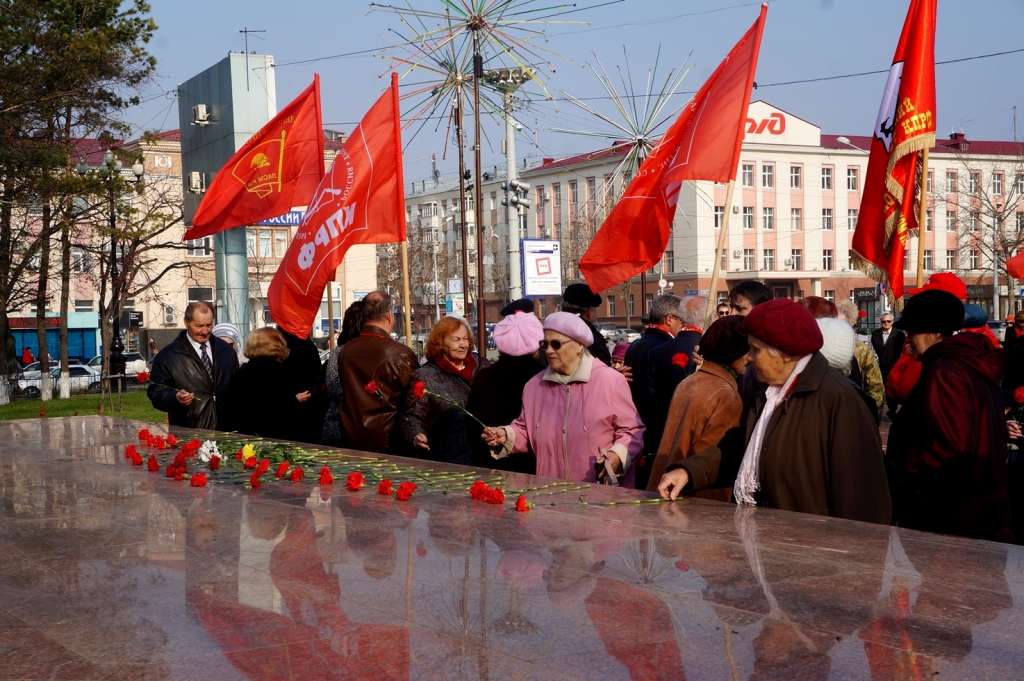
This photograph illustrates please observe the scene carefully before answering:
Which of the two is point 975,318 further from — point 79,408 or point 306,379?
point 79,408

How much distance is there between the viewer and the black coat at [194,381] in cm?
902

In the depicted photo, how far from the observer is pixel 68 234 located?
2909 centimetres

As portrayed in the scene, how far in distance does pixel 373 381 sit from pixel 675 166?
2.72m

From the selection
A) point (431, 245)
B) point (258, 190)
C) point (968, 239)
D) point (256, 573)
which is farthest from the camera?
point (968, 239)

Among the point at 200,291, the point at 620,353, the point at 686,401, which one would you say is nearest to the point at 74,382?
the point at 200,291

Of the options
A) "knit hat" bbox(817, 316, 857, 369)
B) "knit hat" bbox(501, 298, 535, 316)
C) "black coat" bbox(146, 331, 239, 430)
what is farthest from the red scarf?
"knit hat" bbox(817, 316, 857, 369)

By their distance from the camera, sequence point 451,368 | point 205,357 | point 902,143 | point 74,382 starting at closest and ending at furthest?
point 451,368 < point 902,143 < point 205,357 < point 74,382

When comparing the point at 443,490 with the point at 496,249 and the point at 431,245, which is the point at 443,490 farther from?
the point at 496,249

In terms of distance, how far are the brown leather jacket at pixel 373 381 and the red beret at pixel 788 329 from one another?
143 inches

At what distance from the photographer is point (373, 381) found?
7.54 metres

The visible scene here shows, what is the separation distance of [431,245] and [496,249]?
30.9 ft

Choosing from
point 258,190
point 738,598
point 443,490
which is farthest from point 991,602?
point 258,190

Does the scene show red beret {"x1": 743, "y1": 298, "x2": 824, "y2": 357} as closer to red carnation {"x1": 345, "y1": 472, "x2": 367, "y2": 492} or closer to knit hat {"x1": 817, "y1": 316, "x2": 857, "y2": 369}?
knit hat {"x1": 817, "y1": 316, "x2": 857, "y2": 369}

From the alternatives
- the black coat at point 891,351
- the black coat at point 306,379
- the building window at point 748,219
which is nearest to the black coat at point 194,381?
the black coat at point 306,379
